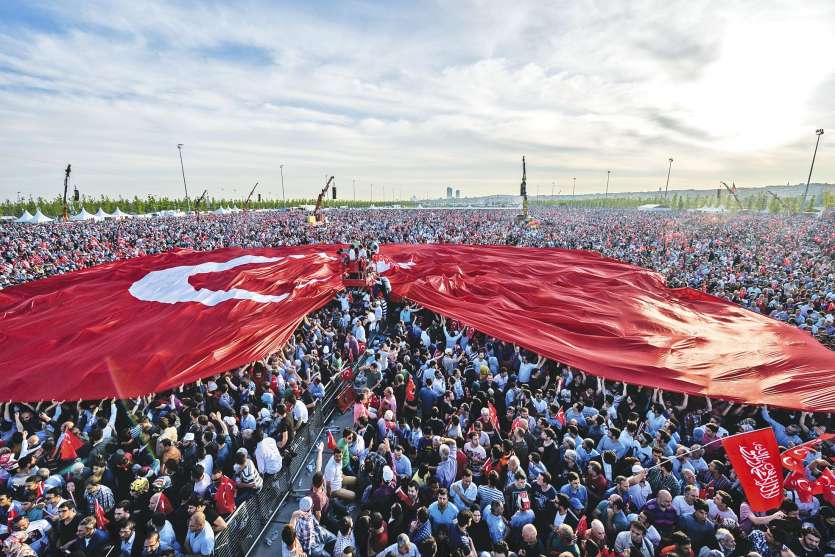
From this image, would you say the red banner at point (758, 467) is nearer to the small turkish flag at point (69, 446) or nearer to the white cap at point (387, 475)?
the white cap at point (387, 475)

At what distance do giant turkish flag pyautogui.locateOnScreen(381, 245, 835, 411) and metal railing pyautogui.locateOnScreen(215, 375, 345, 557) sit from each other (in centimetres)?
464

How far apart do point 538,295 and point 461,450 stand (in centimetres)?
741

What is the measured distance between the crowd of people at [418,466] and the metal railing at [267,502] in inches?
5.7

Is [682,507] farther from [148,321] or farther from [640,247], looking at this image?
[640,247]

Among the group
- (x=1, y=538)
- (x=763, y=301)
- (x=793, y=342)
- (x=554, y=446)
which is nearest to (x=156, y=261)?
(x=1, y=538)

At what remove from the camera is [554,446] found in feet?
20.2

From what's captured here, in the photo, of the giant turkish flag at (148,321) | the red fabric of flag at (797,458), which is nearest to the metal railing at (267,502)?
the giant turkish flag at (148,321)

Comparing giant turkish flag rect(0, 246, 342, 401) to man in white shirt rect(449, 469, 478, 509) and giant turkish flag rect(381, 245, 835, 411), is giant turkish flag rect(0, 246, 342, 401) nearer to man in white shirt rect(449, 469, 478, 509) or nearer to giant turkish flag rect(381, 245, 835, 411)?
giant turkish flag rect(381, 245, 835, 411)

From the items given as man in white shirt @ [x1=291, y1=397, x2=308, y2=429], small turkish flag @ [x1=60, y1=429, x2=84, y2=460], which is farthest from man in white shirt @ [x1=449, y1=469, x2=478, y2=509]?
small turkish flag @ [x1=60, y1=429, x2=84, y2=460]

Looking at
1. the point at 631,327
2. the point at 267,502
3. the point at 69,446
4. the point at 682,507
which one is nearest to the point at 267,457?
the point at 267,502

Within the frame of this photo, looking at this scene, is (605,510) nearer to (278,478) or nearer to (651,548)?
(651,548)

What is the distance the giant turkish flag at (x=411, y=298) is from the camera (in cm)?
771

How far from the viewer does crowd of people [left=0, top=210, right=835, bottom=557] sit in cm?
459

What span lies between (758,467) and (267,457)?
666 cm
